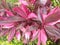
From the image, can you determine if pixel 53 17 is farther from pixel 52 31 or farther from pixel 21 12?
pixel 21 12

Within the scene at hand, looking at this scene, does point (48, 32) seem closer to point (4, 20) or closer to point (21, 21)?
point (21, 21)

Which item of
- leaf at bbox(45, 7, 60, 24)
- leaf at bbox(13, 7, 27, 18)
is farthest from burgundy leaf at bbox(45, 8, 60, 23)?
leaf at bbox(13, 7, 27, 18)

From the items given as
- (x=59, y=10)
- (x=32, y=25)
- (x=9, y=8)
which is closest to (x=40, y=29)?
(x=32, y=25)

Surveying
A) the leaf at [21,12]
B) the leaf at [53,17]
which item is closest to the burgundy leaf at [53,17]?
the leaf at [53,17]

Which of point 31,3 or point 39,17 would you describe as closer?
point 39,17

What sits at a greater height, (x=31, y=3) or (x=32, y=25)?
(x=31, y=3)

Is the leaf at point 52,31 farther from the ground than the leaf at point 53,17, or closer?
closer

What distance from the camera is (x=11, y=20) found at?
1.13m

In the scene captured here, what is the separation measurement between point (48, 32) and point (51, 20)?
0.26 feet

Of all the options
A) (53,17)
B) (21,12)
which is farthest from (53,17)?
(21,12)

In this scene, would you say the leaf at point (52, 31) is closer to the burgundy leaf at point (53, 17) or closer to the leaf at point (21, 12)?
the burgundy leaf at point (53, 17)

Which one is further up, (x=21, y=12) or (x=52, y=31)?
(x=21, y=12)

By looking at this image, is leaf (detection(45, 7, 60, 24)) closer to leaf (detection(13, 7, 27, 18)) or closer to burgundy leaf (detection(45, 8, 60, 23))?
burgundy leaf (detection(45, 8, 60, 23))

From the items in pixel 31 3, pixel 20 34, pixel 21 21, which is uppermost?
pixel 31 3
